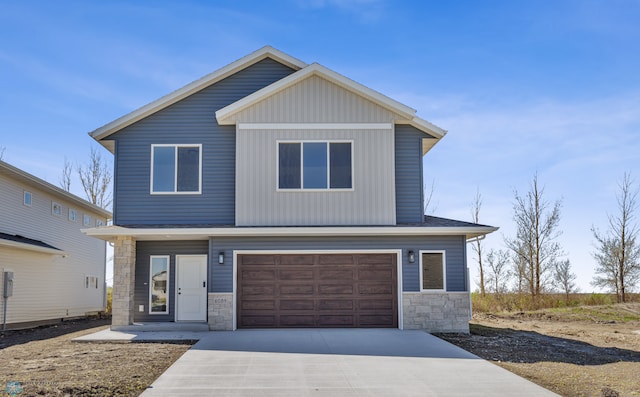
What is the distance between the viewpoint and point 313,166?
1549 centimetres

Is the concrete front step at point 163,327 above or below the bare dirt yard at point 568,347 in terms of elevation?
above

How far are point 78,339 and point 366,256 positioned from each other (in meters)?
7.02

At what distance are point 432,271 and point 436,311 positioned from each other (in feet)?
3.24

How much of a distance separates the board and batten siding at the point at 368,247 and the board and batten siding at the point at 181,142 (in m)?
1.09

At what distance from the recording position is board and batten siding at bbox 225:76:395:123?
51.2 ft

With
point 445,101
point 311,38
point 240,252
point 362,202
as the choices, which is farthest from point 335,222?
point 445,101

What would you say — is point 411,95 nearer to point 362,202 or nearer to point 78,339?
point 362,202

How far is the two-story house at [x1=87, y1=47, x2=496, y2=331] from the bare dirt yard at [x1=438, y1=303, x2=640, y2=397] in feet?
6.27

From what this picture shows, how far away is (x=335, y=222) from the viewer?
1534cm

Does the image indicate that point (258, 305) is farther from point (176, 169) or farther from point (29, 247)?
point (29, 247)

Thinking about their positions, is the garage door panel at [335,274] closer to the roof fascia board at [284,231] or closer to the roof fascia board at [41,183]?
the roof fascia board at [284,231]

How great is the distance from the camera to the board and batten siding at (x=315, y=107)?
51.2 feet

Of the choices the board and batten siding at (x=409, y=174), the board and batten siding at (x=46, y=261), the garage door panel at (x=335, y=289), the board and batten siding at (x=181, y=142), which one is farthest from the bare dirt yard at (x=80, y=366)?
the board and batten siding at (x=409, y=174)

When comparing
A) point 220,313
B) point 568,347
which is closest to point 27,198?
point 220,313
